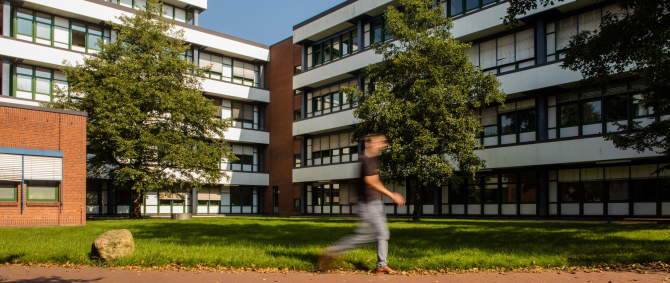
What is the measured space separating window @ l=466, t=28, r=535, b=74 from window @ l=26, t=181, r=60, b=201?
22885mm

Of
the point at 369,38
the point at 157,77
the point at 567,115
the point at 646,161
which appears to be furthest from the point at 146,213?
the point at 646,161

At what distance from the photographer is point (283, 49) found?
4691 cm

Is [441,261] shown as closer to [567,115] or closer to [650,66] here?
[650,66]

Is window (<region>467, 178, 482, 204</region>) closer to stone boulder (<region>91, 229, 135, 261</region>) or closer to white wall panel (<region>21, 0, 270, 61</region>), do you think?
white wall panel (<region>21, 0, 270, 61</region>)

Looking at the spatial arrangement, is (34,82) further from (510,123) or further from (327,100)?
(510,123)

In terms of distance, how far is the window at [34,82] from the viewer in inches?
1372

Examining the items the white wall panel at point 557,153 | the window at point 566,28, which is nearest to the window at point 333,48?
the white wall panel at point 557,153

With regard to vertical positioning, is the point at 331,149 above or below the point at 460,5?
below

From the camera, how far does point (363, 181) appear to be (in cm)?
675

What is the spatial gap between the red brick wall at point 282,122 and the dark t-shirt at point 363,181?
123ft

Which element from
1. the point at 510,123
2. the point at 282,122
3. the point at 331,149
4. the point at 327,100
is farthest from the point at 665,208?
the point at 282,122

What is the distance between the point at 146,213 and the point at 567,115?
1270 inches

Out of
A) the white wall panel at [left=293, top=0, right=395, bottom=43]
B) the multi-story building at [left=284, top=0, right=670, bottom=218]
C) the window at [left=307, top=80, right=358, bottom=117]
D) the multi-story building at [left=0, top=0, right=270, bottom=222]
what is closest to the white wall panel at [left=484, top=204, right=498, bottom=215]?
the multi-story building at [left=284, top=0, right=670, bottom=218]

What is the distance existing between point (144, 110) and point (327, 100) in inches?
649
